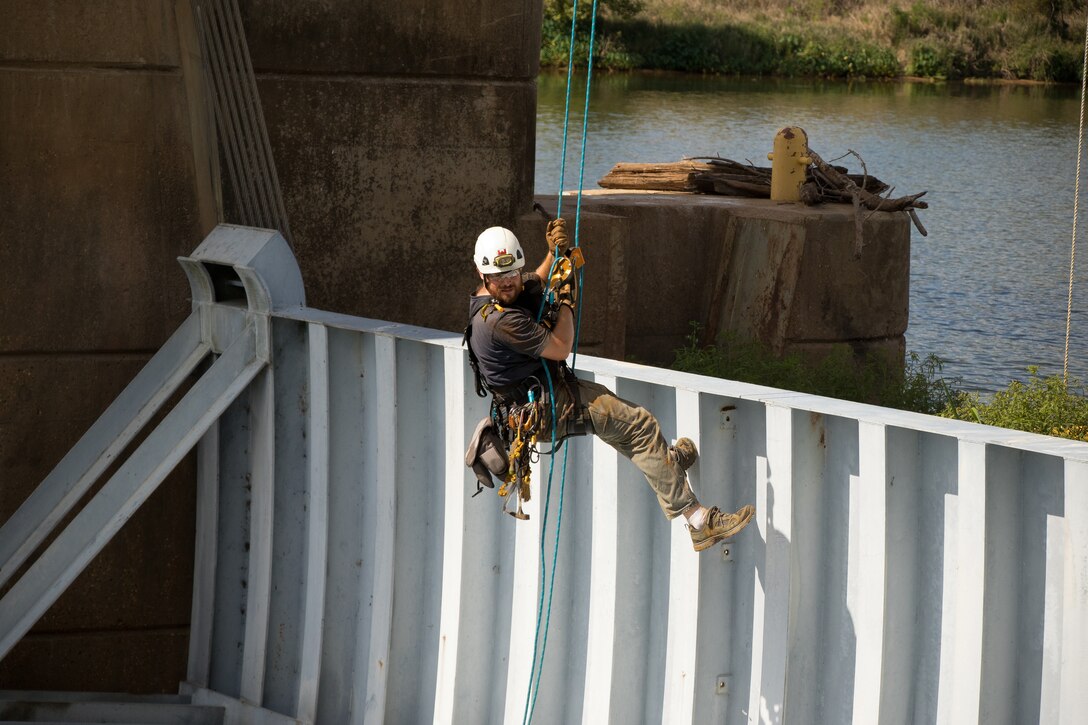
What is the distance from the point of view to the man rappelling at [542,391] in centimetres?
560

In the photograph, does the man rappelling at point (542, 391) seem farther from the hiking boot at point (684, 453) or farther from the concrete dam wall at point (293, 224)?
the concrete dam wall at point (293, 224)

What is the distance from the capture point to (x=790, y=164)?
1189cm

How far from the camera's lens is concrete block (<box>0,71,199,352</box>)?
7535 millimetres

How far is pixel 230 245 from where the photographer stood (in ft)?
24.0

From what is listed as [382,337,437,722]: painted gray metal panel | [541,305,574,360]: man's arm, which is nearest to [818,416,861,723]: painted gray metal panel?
[541,305,574,360]: man's arm

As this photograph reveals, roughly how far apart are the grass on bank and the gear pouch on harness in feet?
14.1

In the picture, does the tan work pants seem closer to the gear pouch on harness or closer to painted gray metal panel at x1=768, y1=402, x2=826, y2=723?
the gear pouch on harness

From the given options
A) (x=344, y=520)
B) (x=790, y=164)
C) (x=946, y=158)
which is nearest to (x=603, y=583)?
(x=344, y=520)

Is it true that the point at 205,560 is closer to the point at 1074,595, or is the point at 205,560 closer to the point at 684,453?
the point at 684,453

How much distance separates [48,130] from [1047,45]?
35406 millimetres

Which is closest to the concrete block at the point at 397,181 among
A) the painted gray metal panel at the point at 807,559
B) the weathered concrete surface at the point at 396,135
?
the weathered concrete surface at the point at 396,135

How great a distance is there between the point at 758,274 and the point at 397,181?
2914 millimetres

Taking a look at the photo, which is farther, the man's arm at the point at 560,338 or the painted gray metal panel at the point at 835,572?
the man's arm at the point at 560,338

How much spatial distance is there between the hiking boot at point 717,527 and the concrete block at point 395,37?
→ 4713 millimetres
